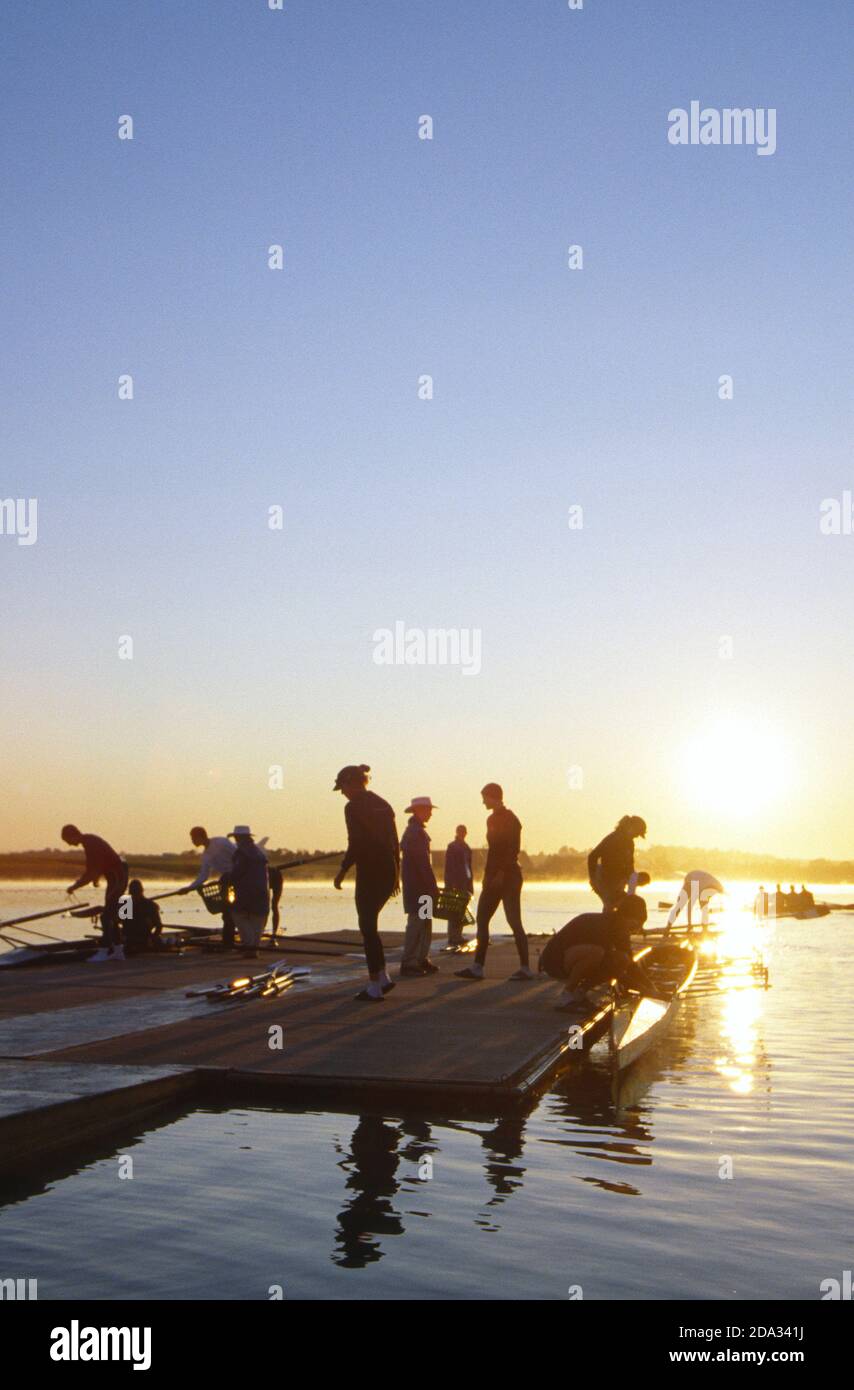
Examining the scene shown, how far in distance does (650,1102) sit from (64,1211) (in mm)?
5584

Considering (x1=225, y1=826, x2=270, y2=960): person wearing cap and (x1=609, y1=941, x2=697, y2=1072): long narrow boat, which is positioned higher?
(x1=225, y1=826, x2=270, y2=960): person wearing cap

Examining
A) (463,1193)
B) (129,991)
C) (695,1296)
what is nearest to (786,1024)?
(129,991)

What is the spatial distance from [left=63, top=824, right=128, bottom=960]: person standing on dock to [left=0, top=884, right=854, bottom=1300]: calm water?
1038cm

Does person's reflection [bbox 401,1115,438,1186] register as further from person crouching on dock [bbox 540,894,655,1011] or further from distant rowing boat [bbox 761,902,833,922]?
distant rowing boat [bbox 761,902,833,922]

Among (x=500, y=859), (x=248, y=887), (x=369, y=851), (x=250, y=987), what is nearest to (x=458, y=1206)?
(x=369, y=851)

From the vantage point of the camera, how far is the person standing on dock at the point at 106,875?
765 inches

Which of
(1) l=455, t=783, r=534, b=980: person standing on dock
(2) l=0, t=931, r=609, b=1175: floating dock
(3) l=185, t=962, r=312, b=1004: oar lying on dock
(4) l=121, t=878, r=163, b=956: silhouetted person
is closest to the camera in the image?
(2) l=0, t=931, r=609, b=1175: floating dock

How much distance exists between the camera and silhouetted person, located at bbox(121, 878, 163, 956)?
69.2ft

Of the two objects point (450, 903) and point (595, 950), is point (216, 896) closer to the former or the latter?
point (450, 903)

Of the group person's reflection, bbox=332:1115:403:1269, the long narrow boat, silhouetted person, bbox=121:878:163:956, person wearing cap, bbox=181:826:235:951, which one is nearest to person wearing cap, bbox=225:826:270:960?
person wearing cap, bbox=181:826:235:951

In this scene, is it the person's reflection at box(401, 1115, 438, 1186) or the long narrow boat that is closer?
the person's reflection at box(401, 1115, 438, 1186)

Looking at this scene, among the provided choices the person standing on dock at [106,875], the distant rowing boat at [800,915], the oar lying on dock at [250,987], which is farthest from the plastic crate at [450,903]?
the distant rowing boat at [800,915]

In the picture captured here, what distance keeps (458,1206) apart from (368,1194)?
55 centimetres

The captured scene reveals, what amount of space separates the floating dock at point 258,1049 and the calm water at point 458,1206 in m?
0.25
